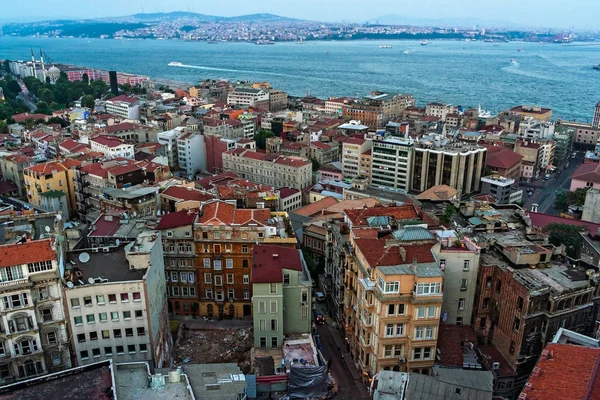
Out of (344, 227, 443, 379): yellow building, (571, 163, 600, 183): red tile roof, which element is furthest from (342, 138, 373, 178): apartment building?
(344, 227, 443, 379): yellow building

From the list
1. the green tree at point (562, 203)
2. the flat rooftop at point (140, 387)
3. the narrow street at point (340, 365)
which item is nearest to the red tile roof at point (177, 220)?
the narrow street at point (340, 365)

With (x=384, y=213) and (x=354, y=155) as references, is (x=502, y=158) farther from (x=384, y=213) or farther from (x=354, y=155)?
(x=384, y=213)

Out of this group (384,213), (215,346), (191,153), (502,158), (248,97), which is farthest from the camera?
(248,97)

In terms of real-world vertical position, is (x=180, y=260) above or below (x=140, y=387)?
below

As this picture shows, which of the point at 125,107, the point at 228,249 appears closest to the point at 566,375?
the point at 228,249

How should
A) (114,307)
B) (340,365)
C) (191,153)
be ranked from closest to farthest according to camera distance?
1. (114,307)
2. (340,365)
3. (191,153)

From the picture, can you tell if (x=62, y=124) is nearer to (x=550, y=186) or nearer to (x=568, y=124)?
(x=550, y=186)
